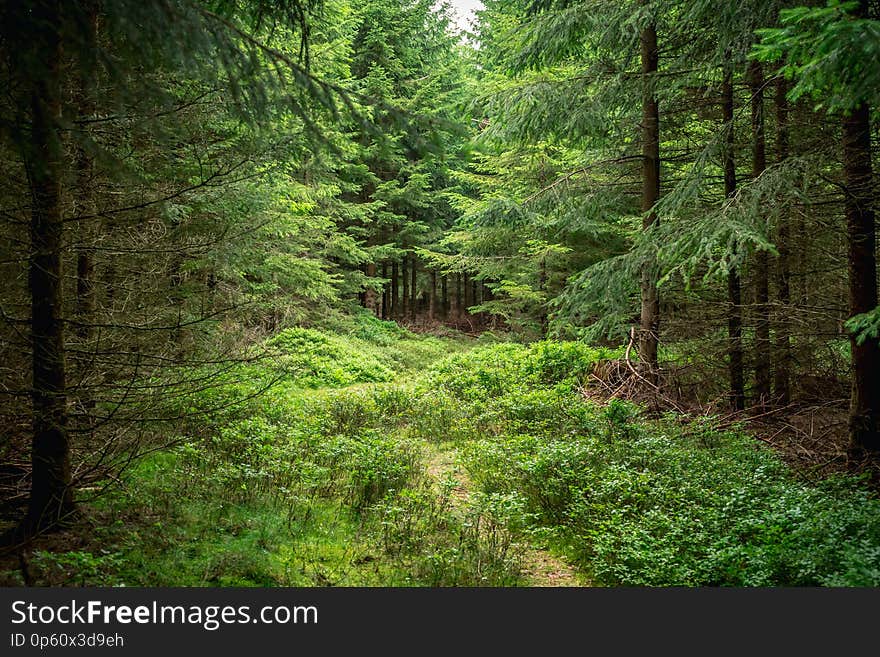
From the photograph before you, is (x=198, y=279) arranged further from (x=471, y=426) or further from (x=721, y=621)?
(x=721, y=621)

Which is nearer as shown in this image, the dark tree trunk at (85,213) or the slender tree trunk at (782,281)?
the dark tree trunk at (85,213)

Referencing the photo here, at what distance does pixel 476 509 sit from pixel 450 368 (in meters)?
8.45

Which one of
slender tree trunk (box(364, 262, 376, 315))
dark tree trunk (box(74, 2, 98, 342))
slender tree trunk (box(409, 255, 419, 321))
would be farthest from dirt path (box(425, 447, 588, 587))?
slender tree trunk (box(409, 255, 419, 321))

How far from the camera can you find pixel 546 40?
945 cm

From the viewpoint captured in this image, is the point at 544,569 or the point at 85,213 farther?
the point at 85,213

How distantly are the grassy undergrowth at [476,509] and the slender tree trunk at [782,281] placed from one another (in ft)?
5.48

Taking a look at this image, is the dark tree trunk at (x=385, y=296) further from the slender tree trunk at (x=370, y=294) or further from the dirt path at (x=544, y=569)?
the dirt path at (x=544, y=569)

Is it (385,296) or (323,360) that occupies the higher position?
(385,296)

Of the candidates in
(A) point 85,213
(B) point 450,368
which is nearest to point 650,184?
(B) point 450,368

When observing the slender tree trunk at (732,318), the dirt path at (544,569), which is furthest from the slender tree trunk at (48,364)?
the slender tree trunk at (732,318)

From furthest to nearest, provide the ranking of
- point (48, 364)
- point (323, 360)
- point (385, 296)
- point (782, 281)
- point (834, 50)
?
point (385, 296) < point (323, 360) < point (782, 281) < point (48, 364) < point (834, 50)

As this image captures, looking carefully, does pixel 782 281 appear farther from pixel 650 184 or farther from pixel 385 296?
pixel 385 296

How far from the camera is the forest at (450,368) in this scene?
150 inches

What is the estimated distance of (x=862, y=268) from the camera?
5.86m
